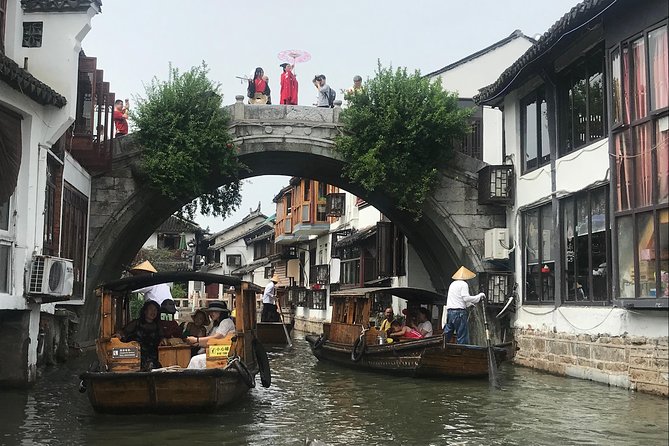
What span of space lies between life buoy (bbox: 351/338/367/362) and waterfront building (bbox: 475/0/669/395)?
3.08 metres

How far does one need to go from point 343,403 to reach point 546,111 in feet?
22.6

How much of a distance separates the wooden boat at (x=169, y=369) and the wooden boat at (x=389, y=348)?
2.85 m

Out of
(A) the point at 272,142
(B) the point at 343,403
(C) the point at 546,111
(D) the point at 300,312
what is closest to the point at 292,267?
(D) the point at 300,312

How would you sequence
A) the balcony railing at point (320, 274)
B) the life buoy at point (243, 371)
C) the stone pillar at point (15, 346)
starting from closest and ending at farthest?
the life buoy at point (243, 371), the stone pillar at point (15, 346), the balcony railing at point (320, 274)

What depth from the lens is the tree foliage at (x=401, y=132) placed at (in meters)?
16.4

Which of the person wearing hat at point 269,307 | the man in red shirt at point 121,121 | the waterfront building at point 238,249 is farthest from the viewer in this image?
the waterfront building at point 238,249

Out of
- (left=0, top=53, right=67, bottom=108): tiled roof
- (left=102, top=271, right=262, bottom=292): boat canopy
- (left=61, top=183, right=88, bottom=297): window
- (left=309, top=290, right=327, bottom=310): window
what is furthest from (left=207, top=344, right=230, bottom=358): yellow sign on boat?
(left=309, top=290, right=327, bottom=310): window

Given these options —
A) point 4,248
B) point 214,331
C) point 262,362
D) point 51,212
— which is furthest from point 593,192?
point 4,248

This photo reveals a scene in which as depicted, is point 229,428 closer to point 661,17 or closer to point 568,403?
point 568,403

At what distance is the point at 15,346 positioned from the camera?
36.1 ft

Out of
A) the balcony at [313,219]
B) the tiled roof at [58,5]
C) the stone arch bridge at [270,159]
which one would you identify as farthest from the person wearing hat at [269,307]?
the tiled roof at [58,5]

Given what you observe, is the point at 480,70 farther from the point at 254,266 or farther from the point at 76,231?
the point at 254,266

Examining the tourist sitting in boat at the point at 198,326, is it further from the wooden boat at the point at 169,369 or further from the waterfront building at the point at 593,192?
the waterfront building at the point at 593,192

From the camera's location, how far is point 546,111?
48.2 feet
